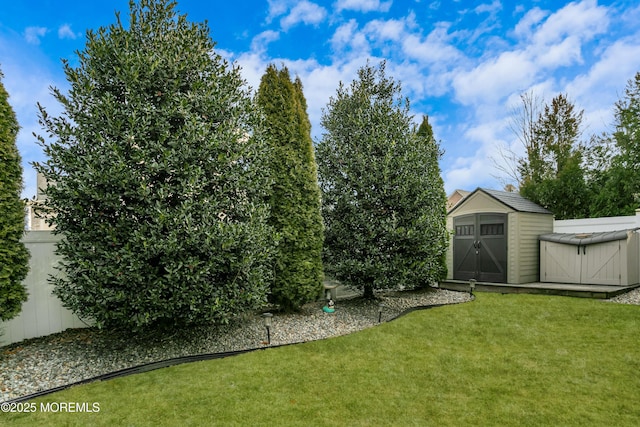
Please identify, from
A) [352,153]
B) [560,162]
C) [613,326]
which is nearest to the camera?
[613,326]

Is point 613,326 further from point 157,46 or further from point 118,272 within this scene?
point 157,46

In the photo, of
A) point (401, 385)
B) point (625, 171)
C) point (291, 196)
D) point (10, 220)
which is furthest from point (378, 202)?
point (625, 171)

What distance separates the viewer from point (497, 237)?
9.30 meters

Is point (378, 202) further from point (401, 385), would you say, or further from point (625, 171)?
point (625, 171)

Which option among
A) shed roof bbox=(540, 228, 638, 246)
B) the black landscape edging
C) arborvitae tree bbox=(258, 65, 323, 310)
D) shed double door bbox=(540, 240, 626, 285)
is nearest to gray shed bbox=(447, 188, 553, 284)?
shed double door bbox=(540, 240, 626, 285)

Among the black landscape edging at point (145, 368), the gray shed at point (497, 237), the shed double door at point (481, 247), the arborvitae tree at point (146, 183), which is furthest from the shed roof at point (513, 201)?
the arborvitae tree at point (146, 183)

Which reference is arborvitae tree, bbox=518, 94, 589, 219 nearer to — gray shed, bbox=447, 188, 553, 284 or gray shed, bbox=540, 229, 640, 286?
gray shed, bbox=447, 188, 553, 284

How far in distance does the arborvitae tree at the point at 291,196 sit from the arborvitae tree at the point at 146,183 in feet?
4.05

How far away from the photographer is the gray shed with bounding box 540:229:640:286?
7.72 meters

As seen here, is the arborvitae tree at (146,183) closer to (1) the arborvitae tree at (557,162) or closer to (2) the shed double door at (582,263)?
(2) the shed double door at (582,263)

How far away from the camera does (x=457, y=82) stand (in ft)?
32.4

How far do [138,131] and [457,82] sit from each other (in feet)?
29.3

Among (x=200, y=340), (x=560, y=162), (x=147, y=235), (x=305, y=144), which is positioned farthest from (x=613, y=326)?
(x=560, y=162)

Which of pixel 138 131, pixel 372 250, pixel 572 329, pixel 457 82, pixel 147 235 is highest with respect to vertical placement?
pixel 457 82
